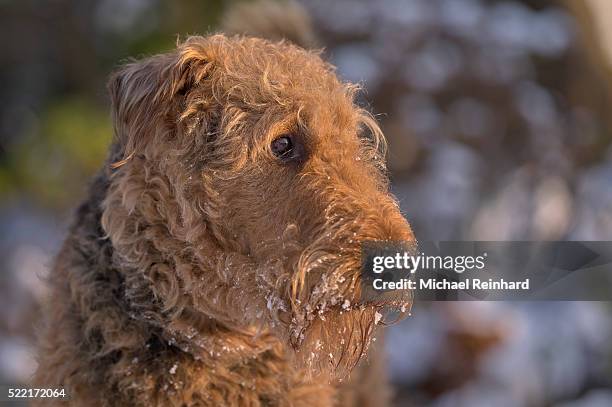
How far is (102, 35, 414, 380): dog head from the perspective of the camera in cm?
217

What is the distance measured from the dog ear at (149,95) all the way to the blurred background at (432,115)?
3606mm

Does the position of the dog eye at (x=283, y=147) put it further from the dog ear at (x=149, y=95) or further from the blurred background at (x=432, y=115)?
the blurred background at (x=432, y=115)

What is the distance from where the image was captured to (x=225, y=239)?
2.34 meters

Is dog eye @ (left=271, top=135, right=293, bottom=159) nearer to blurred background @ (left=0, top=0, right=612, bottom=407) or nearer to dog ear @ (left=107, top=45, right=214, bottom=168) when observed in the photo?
dog ear @ (left=107, top=45, right=214, bottom=168)

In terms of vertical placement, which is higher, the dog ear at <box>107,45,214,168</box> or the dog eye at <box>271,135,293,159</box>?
the dog ear at <box>107,45,214,168</box>

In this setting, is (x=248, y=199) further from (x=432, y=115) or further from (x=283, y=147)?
(x=432, y=115)

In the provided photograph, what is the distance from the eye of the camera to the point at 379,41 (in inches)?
271

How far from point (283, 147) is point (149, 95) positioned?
42cm

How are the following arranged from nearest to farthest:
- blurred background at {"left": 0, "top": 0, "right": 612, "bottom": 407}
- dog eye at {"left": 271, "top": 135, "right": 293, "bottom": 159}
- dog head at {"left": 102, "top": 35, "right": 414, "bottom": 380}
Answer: dog head at {"left": 102, "top": 35, "right": 414, "bottom": 380}
dog eye at {"left": 271, "top": 135, "right": 293, "bottom": 159}
blurred background at {"left": 0, "top": 0, "right": 612, "bottom": 407}

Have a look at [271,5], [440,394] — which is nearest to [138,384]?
[271,5]

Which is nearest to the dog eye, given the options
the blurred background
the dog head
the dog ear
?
the dog head

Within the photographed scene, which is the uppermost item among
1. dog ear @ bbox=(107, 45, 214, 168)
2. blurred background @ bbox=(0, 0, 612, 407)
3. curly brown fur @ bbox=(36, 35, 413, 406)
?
blurred background @ bbox=(0, 0, 612, 407)

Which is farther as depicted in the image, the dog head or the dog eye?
the dog eye

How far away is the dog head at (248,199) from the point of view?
217 cm
